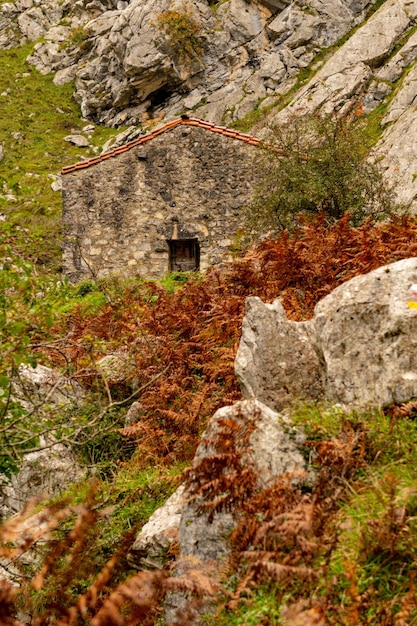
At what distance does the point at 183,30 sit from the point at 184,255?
21928mm

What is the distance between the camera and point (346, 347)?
190 inches

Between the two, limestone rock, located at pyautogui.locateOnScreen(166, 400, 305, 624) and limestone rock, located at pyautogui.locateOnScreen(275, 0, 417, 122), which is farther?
limestone rock, located at pyautogui.locateOnScreen(275, 0, 417, 122)

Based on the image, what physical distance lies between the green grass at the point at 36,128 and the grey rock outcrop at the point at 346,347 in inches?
718

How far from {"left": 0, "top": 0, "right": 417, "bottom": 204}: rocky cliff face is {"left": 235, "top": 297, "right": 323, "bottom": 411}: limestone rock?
1826cm

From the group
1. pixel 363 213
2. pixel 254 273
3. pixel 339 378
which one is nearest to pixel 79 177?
pixel 363 213

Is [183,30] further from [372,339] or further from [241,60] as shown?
[372,339]

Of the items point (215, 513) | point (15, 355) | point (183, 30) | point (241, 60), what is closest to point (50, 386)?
point (15, 355)

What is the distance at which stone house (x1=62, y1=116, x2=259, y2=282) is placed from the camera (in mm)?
16422

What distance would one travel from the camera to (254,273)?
321 inches

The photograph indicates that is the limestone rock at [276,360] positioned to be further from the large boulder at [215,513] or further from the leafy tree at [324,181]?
the leafy tree at [324,181]

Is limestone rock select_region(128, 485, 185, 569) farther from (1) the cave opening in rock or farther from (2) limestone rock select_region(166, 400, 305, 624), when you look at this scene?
(1) the cave opening in rock

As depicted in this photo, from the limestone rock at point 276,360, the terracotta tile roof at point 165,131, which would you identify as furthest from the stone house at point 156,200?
the limestone rock at point 276,360

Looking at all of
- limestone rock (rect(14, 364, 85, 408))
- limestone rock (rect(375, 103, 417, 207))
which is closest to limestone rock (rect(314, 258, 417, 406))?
limestone rock (rect(14, 364, 85, 408))

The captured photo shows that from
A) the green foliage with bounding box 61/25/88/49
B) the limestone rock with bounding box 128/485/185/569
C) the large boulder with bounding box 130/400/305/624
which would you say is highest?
the green foliage with bounding box 61/25/88/49
